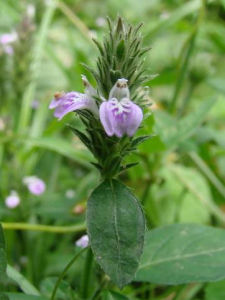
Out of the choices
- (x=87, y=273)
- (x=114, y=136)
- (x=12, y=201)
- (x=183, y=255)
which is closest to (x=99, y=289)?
(x=87, y=273)

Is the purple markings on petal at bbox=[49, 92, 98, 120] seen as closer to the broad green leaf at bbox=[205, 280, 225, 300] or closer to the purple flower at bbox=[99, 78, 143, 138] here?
the purple flower at bbox=[99, 78, 143, 138]

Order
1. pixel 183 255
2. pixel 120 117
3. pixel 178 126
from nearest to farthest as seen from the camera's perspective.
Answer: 1. pixel 120 117
2. pixel 183 255
3. pixel 178 126

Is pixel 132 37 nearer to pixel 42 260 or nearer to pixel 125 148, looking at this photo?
pixel 125 148

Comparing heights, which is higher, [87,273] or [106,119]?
[106,119]

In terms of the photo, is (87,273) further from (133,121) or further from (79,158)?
(79,158)

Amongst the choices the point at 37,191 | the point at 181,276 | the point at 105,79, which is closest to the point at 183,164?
the point at 37,191

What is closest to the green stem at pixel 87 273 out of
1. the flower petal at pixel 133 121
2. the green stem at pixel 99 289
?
the green stem at pixel 99 289
